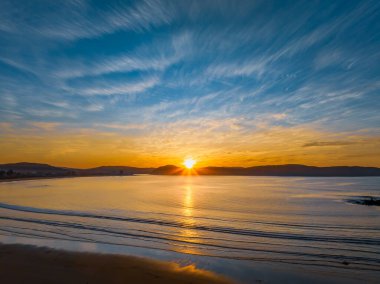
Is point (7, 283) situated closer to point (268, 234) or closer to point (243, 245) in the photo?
point (243, 245)

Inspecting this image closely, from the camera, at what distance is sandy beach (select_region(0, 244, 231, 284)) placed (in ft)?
33.6

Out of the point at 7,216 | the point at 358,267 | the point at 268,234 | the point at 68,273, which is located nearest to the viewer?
the point at 68,273

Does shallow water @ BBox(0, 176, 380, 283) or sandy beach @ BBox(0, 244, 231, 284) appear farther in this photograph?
shallow water @ BBox(0, 176, 380, 283)

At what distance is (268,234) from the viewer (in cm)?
1925

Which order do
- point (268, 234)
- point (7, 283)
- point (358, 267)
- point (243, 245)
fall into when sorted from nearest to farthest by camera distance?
point (7, 283)
point (358, 267)
point (243, 245)
point (268, 234)

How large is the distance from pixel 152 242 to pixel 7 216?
17.9 metres

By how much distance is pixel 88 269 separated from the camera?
11.3m

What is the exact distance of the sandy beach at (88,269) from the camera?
1025 centimetres

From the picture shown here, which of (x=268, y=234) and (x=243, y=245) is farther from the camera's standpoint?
(x=268, y=234)

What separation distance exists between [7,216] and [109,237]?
1474 centimetres

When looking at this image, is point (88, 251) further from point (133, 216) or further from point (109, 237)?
point (133, 216)

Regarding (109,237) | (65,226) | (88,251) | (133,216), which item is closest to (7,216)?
(65,226)

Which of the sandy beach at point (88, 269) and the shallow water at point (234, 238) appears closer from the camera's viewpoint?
the sandy beach at point (88, 269)

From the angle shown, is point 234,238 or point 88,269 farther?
point 234,238
